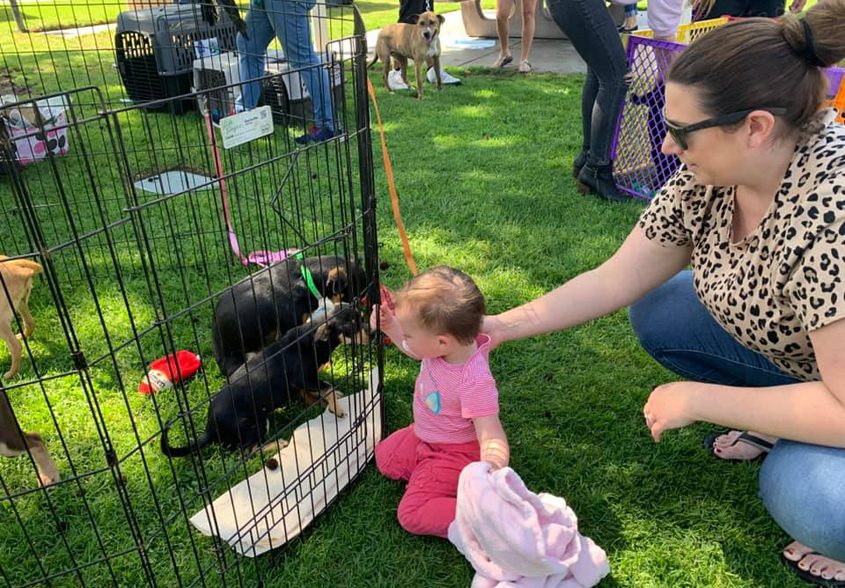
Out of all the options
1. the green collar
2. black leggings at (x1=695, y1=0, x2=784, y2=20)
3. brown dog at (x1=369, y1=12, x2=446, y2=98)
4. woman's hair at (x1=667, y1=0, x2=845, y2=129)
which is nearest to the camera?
woman's hair at (x1=667, y1=0, x2=845, y2=129)

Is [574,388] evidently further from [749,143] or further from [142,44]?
[142,44]

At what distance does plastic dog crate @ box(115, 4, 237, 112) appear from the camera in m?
6.04

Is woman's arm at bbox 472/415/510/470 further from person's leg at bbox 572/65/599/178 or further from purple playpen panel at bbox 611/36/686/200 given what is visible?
person's leg at bbox 572/65/599/178

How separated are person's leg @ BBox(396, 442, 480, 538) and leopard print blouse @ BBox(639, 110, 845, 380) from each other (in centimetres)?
98

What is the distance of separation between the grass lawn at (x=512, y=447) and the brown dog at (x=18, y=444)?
9cm

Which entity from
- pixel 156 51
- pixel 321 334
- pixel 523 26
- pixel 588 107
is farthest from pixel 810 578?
pixel 523 26

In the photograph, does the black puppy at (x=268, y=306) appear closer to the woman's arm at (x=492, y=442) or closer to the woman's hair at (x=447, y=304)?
the woman's hair at (x=447, y=304)

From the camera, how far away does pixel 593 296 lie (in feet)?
7.60

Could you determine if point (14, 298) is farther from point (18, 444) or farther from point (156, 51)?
point (156, 51)

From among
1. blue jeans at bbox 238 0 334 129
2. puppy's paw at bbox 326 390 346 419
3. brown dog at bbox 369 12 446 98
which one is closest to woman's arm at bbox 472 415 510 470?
puppy's paw at bbox 326 390 346 419

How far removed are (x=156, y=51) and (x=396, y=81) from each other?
2911 millimetres

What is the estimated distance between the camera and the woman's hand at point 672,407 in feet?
5.97

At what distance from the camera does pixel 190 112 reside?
6.30m

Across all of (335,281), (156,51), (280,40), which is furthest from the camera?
(156,51)
